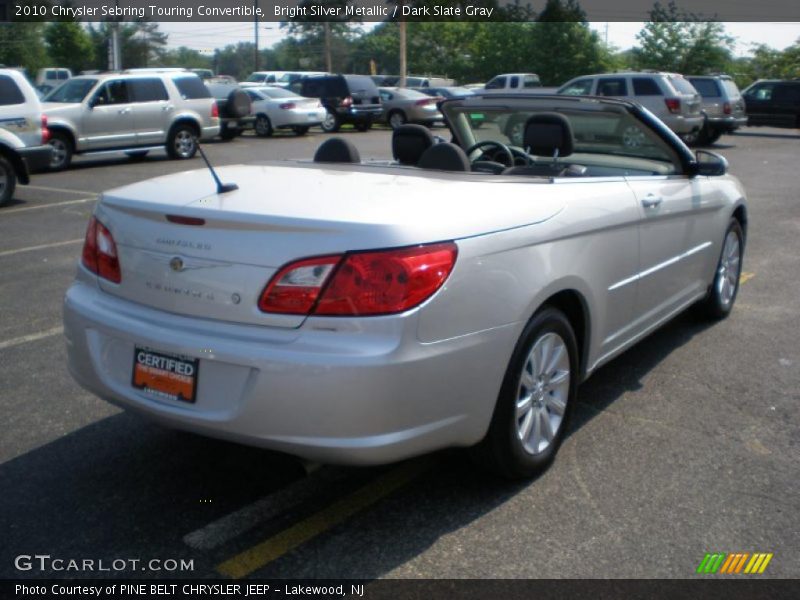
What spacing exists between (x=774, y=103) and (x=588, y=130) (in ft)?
88.3

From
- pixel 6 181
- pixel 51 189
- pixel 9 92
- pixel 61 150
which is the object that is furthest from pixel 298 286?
pixel 61 150

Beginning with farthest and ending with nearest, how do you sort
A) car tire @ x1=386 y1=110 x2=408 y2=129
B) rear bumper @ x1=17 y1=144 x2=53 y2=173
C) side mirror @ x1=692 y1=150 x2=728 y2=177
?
car tire @ x1=386 y1=110 x2=408 y2=129 → rear bumper @ x1=17 y1=144 x2=53 y2=173 → side mirror @ x1=692 y1=150 x2=728 y2=177

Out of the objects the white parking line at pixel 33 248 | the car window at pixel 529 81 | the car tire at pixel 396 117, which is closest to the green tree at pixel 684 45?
the car window at pixel 529 81

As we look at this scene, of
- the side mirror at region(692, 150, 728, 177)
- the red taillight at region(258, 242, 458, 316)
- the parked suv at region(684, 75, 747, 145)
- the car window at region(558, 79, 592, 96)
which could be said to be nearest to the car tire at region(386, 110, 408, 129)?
the car window at region(558, 79, 592, 96)

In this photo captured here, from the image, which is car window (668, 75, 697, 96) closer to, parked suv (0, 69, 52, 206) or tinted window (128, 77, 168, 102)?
tinted window (128, 77, 168, 102)

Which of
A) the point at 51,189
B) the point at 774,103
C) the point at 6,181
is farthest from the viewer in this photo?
the point at 774,103

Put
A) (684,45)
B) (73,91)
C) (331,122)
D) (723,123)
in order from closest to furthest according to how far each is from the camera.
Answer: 1. (73,91)
2. (723,123)
3. (331,122)
4. (684,45)

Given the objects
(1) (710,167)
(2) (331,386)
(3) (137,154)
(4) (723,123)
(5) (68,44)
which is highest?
(5) (68,44)

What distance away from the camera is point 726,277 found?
6.19m

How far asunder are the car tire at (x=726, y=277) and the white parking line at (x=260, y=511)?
3.32 meters

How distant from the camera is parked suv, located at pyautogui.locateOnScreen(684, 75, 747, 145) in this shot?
23.1 metres

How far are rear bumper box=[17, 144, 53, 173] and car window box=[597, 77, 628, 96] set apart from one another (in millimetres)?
14136

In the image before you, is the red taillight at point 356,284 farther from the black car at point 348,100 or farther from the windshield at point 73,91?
the black car at point 348,100

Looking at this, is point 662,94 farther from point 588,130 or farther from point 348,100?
point 588,130
